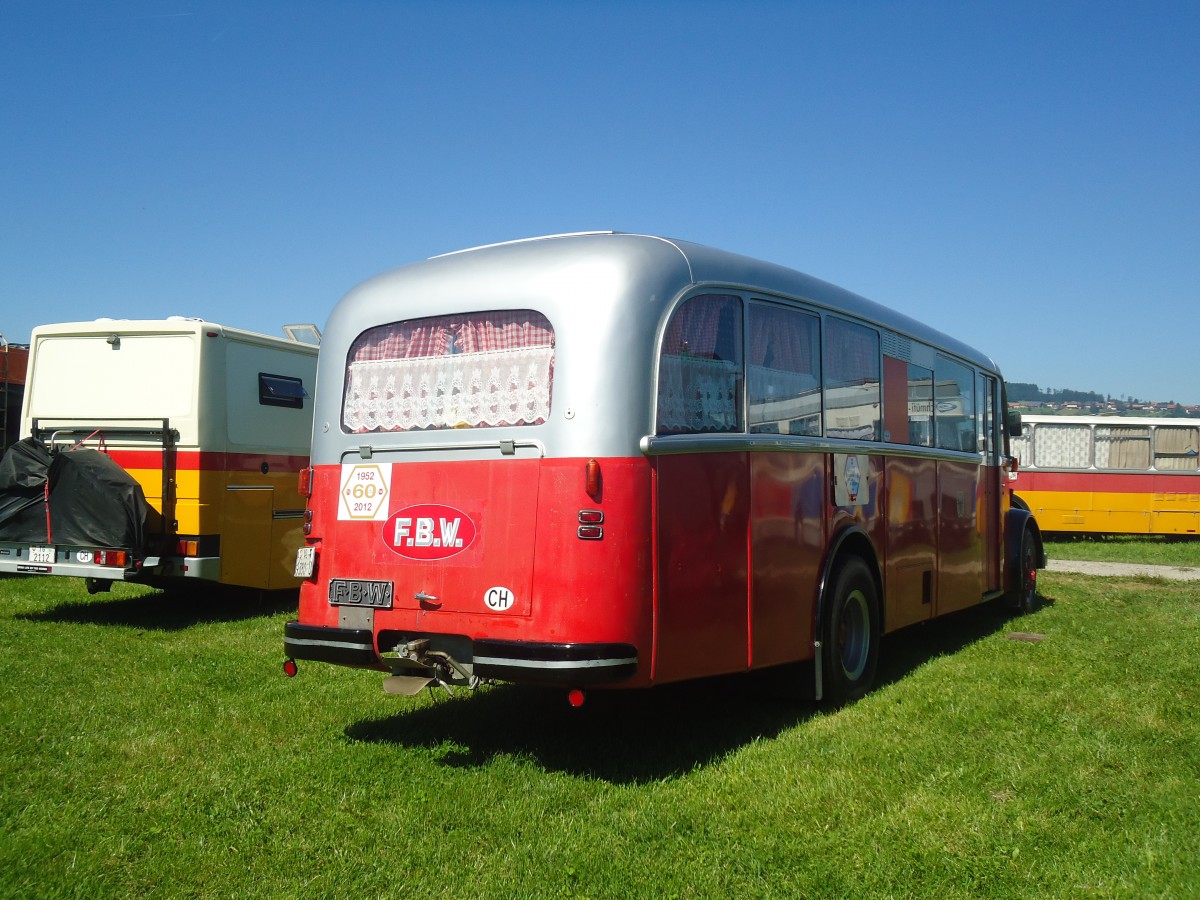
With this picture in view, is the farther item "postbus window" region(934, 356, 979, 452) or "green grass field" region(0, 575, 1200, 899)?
"postbus window" region(934, 356, 979, 452)

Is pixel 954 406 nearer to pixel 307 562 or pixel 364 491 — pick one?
pixel 364 491

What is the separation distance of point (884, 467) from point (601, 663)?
3.59 m

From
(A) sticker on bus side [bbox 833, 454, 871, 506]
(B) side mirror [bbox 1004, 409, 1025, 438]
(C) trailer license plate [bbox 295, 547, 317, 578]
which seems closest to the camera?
(C) trailer license plate [bbox 295, 547, 317, 578]

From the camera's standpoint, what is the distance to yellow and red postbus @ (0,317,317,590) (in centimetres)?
996

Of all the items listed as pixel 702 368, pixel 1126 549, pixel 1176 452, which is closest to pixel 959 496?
pixel 702 368

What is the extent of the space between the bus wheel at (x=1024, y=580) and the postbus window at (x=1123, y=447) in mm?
13538

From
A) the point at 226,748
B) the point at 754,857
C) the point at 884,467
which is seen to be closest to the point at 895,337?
the point at 884,467

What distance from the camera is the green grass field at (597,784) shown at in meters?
4.26

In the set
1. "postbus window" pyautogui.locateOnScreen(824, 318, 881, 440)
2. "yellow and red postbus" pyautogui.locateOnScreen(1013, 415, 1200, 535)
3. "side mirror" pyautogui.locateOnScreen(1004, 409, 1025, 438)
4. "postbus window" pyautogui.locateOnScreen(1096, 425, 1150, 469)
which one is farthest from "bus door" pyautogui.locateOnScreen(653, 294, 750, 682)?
"postbus window" pyautogui.locateOnScreen(1096, 425, 1150, 469)

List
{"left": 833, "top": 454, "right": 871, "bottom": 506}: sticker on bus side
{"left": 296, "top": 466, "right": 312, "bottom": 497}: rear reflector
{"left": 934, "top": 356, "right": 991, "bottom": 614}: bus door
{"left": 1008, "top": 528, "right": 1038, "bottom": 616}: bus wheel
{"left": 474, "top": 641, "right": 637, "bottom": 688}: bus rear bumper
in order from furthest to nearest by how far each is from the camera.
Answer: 1. {"left": 1008, "top": 528, "right": 1038, "bottom": 616}: bus wheel
2. {"left": 934, "top": 356, "right": 991, "bottom": 614}: bus door
3. {"left": 833, "top": 454, "right": 871, "bottom": 506}: sticker on bus side
4. {"left": 296, "top": 466, "right": 312, "bottom": 497}: rear reflector
5. {"left": 474, "top": 641, "right": 637, "bottom": 688}: bus rear bumper

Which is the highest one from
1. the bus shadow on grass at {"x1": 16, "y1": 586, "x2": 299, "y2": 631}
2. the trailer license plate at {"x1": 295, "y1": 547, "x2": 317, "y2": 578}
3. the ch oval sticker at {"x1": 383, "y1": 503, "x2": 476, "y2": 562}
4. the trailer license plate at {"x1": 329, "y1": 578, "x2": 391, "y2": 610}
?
the ch oval sticker at {"x1": 383, "y1": 503, "x2": 476, "y2": 562}

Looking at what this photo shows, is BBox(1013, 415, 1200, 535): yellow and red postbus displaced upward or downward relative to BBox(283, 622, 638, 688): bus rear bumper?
upward

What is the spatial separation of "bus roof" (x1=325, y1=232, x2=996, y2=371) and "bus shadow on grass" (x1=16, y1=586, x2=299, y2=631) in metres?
5.32

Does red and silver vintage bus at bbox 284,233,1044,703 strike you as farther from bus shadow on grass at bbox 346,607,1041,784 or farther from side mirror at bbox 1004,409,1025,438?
side mirror at bbox 1004,409,1025,438
